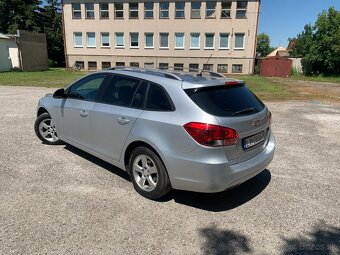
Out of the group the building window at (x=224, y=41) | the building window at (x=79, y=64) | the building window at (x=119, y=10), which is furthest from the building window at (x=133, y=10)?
the building window at (x=224, y=41)

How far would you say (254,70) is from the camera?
32875mm

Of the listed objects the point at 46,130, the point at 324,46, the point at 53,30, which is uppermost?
the point at 53,30

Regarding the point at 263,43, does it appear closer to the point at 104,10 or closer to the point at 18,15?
the point at 18,15

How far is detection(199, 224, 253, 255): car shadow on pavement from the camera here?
2.86m

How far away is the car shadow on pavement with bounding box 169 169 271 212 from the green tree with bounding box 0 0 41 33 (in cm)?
5552

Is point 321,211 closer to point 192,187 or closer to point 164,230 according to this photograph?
point 192,187

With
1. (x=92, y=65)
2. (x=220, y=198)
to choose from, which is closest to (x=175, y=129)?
(x=220, y=198)

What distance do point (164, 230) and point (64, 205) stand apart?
1284 mm

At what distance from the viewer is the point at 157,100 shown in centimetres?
363

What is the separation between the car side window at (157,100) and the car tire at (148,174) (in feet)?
1.70

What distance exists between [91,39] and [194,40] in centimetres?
1154

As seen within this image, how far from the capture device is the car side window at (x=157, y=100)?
11.5 ft

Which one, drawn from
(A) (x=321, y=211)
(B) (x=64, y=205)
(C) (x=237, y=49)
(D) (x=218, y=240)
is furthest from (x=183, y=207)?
(C) (x=237, y=49)

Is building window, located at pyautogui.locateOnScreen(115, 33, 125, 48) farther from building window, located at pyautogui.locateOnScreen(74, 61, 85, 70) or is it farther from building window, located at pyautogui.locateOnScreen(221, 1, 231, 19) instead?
building window, located at pyautogui.locateOnScreen(221, 1, 231, 19)
